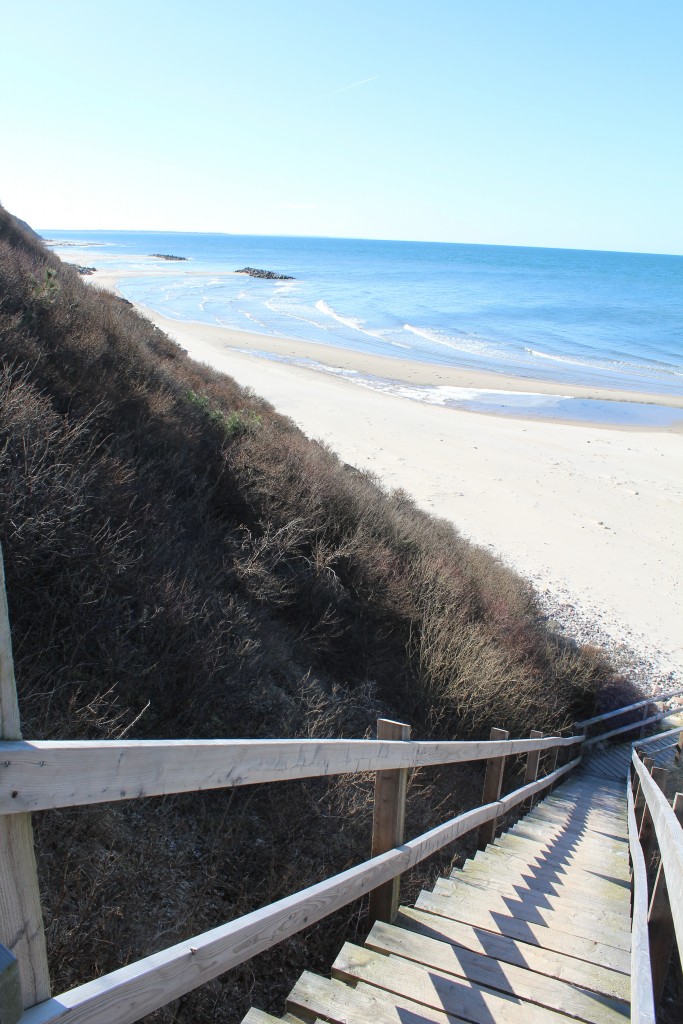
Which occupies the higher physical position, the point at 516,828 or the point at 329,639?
the point at 329,639

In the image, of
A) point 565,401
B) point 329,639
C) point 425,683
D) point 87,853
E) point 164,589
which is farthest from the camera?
point 565,401

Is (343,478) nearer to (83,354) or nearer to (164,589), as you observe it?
(83,354)

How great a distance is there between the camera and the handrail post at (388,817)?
3064mm

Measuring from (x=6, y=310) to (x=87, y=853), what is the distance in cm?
543

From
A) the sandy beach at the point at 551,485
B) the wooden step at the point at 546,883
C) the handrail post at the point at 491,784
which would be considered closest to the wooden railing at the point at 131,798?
the wooden step at the point at 546,883

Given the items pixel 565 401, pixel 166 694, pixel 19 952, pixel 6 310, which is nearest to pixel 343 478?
pixel 6 310

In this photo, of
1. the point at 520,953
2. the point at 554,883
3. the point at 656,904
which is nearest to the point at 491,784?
the point at 554,883

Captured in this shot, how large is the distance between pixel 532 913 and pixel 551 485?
16357 millimetres

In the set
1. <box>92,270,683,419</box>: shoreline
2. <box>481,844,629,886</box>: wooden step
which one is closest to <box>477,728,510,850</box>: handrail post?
<box>481,844,629,886</box>: wooden step

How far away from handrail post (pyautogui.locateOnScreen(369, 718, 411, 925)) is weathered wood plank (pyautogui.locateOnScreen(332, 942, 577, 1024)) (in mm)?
412

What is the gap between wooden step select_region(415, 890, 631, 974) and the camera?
3.12 metres

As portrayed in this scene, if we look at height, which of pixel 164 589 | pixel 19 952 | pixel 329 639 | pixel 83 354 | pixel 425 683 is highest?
pixel 83 354

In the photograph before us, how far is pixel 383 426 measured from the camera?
2339 cm

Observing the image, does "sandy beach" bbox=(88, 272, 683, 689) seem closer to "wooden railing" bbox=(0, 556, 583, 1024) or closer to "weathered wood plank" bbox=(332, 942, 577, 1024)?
"weathered wood plank" bbox=(332, 942, 577, 1024)
